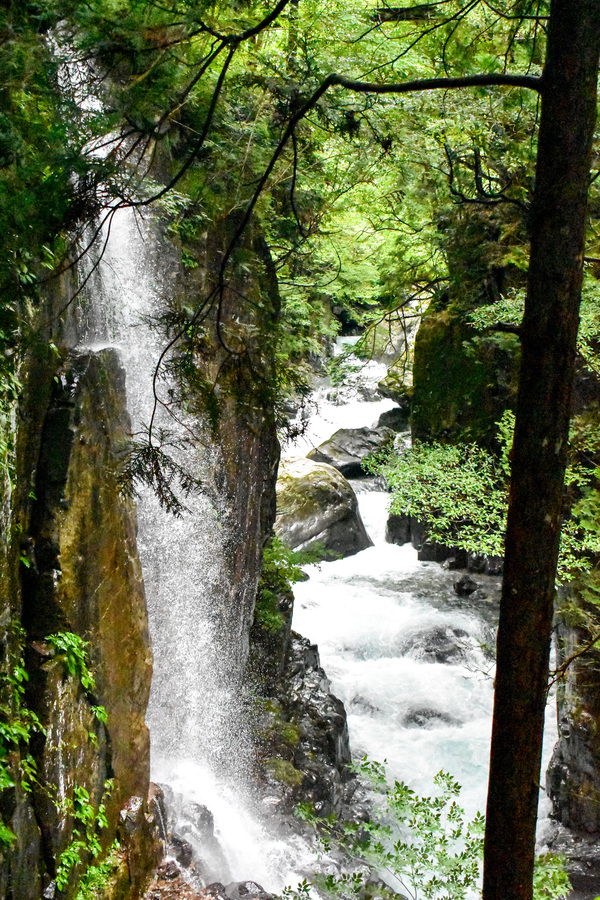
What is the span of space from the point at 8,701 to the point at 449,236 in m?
7.26

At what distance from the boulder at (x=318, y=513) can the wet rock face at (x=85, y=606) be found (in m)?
8.18

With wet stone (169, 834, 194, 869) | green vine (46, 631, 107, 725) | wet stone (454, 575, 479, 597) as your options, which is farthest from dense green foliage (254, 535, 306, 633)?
green vine (46, 631, 107, 725)

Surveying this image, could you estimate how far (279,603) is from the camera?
9.74 meters

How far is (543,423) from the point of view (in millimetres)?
2539

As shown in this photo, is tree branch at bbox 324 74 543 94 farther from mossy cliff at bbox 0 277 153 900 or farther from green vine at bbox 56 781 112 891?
green vine at bbox 56 781 112 891

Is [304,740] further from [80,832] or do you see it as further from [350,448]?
[350,448]

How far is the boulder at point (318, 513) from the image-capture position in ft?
46.1

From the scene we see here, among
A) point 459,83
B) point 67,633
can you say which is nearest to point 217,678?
point 67,633

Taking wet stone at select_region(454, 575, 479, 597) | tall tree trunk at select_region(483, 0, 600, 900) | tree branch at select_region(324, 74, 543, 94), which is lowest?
wet stone at select_region(454, 575, 479, 597)

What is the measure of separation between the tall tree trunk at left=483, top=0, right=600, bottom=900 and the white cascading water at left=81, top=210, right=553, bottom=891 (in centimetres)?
309

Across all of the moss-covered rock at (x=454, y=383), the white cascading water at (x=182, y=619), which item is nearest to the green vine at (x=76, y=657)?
the white cascading water at (x=182, y=619)

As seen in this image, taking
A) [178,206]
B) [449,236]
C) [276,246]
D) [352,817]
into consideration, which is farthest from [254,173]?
[352,817]

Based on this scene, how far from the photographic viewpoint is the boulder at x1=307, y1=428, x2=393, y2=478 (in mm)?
17422

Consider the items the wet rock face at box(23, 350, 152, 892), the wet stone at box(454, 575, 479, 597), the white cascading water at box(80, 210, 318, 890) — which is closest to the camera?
the wet rock face at box(23, 350, 152, 892)
